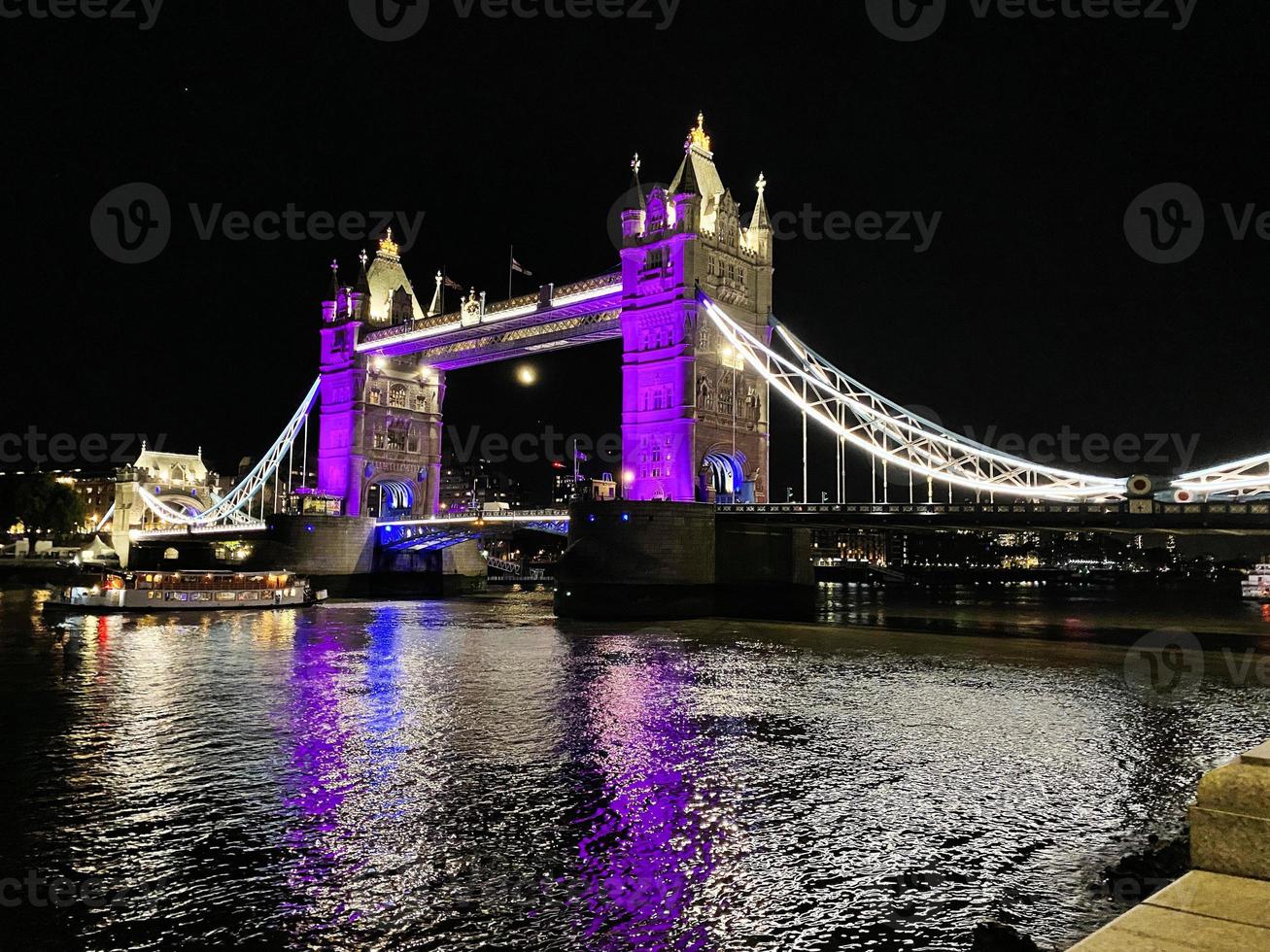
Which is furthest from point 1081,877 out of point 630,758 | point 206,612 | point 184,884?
point 206,612

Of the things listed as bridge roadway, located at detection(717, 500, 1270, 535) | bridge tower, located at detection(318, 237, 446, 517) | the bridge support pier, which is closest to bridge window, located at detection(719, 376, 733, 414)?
bridge roadway, located at detection(717, 500, 1270, 535)

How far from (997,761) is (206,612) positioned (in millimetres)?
38947

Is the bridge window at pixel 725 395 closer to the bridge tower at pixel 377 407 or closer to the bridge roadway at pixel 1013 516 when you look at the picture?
the bridge roadway at pixel 1013 516

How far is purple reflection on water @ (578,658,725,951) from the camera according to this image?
8.33 metres

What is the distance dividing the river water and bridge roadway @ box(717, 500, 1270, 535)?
268 inches

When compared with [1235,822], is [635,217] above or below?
above

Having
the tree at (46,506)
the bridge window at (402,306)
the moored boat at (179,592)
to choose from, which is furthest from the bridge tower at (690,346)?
the tree at (46,506)

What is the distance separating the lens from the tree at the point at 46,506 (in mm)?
80312

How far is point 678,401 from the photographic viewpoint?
45531 millimetres

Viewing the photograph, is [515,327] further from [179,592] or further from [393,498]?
[179,592]

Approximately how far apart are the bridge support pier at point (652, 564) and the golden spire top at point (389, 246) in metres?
38.3

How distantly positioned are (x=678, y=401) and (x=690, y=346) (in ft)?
9.05

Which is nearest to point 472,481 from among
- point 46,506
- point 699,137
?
point 46,506

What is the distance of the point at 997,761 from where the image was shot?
14523mm
